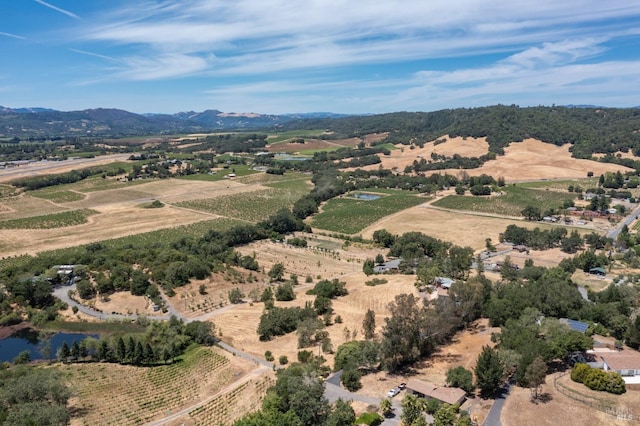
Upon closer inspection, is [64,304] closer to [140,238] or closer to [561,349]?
[140,238]

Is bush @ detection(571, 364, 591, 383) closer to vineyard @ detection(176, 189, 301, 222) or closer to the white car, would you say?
the white car

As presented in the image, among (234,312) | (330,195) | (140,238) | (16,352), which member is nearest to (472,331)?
(234,312)

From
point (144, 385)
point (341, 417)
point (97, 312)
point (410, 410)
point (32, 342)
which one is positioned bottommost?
point (32, 342)

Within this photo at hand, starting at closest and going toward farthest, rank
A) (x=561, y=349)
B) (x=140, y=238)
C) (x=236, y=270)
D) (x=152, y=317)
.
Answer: (x=561, y=349)
(x=152, y=317)
(x=236, y=270)
(x=140, y=238)

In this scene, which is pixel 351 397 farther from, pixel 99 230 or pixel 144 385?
pixel 99 230

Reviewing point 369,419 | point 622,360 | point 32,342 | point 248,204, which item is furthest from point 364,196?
point 369,419

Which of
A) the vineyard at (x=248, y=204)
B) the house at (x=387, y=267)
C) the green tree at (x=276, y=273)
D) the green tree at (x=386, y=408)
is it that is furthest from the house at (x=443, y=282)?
the vineyard at (x=248, y=204)

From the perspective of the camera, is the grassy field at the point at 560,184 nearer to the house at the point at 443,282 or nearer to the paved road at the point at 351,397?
the house at the point at 443,282
